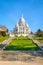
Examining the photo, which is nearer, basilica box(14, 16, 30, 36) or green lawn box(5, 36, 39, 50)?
green lawn box(5, 36, 39, 50)

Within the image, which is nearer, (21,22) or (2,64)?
(2,64)

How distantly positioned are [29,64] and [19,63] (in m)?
0.55

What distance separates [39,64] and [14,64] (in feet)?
3.86

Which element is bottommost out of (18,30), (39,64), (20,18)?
(39,64)

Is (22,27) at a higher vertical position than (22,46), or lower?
higher

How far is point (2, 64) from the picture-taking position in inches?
340

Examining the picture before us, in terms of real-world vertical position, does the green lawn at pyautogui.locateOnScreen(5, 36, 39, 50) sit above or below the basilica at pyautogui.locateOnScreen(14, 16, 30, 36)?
below

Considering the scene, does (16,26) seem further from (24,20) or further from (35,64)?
(35,64)

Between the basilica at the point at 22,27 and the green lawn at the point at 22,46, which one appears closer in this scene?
the green lawn at the point at 22,46

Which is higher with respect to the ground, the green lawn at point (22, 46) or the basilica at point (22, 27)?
the basilica at point (22, 27)

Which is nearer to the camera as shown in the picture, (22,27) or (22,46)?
(22,46)

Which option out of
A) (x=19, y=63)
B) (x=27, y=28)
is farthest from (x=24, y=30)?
(x=19, y=63)

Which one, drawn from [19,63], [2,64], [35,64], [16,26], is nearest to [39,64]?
[35,64]

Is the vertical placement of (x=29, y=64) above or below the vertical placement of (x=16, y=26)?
below
